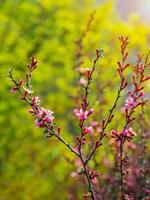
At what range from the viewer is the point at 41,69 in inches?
380

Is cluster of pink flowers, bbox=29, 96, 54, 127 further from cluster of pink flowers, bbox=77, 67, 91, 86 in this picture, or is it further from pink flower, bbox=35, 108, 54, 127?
cluster of pink flowers, bbox=77, 67, 91, 86

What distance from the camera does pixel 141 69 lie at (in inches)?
125

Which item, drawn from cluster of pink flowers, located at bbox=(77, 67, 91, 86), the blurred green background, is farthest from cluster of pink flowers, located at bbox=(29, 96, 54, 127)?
the blurred green background

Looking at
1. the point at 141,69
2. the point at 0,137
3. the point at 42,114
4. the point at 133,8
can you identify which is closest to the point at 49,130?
the point at 42,114

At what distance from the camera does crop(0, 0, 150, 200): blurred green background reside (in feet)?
29.8

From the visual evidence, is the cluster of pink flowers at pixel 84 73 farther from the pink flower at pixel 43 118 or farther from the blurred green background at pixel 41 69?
the blurred green background at pixel 41 69

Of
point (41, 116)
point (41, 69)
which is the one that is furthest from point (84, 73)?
point (41, 69)

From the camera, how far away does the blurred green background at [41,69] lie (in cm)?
907

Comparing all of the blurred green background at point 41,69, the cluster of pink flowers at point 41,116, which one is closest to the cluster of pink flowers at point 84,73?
the cluster of pink flowers at point 41,116

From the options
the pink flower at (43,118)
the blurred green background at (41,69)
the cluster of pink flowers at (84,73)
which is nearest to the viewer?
the pink flower at (43,118)

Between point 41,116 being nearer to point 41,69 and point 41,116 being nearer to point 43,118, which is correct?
point 43,118

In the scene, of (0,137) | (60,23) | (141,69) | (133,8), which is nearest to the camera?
(141,69)

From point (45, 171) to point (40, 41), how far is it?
250cm

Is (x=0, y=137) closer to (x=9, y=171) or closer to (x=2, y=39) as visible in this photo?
(x=9, y=171)
